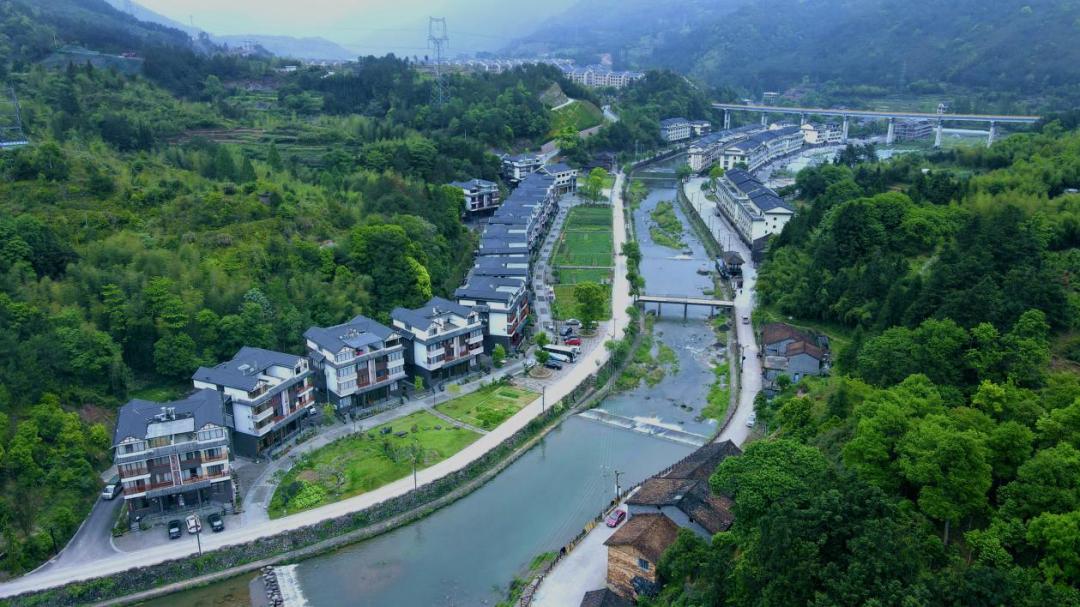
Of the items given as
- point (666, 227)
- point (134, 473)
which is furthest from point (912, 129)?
point (134, 473)

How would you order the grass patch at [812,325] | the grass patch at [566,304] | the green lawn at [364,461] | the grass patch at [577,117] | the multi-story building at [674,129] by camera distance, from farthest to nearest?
the multi-story building at [674,129]
the grass patch at [577,117]
the grass patch at [566,304]
the grass patch at [812,325]
the green lawn at [364,461]

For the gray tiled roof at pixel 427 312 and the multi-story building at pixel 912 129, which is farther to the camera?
the multi-story building at pixel 912 129

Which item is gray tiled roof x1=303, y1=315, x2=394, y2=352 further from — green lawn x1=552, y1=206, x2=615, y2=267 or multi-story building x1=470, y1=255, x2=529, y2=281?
green lawn x1=552, y1=206, x2=615, y2=267

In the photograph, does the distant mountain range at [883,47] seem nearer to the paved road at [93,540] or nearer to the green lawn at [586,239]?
the green lawn at [586,239]

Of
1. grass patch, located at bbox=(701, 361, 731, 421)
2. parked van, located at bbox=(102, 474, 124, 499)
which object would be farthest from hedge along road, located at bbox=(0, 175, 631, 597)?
grass patch, located at bbox=(701, 361, 731, 421)

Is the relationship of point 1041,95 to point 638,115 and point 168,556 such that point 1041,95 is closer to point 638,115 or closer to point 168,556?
point 638,115

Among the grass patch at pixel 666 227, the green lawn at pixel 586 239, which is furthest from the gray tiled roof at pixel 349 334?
the grass patch at pixel 666 227
